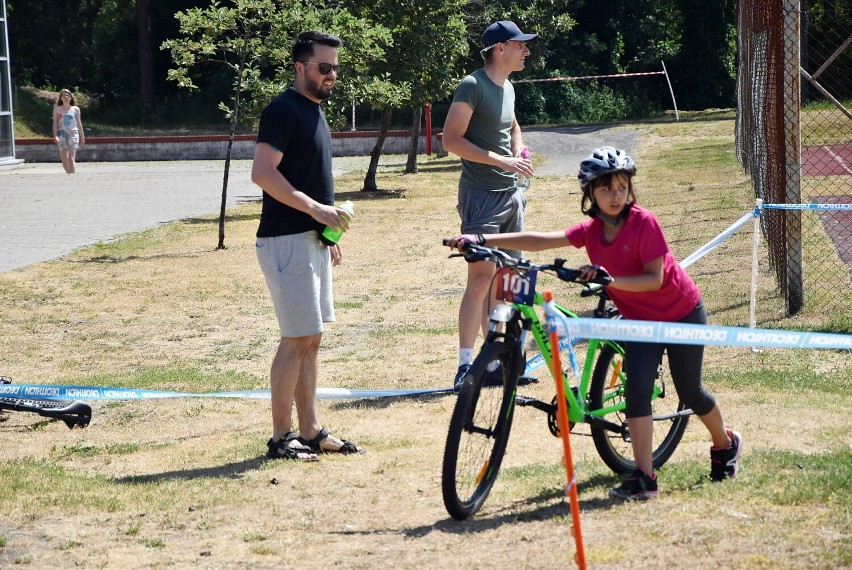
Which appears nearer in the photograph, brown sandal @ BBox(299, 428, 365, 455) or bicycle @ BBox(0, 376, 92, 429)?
brown sandal @ BBox(299, 428, 365, 455)

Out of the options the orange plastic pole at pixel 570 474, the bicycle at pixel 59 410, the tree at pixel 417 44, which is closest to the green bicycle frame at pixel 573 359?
the orange plastic pole at pixel 570 474

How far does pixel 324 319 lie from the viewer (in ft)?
19.7

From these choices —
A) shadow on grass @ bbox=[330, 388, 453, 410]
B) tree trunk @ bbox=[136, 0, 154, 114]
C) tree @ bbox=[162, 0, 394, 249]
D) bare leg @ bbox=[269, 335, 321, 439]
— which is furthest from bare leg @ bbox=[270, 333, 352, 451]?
tree trunk @ bbox=[136, 0, 154, 114]

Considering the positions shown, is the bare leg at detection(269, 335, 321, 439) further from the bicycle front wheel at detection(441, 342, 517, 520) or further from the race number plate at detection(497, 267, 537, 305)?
the race number plate at detection(497, 267, 537, 305)

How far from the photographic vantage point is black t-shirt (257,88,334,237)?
223 inches

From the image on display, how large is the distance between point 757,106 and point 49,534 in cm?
1065

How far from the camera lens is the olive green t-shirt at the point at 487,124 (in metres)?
7.05

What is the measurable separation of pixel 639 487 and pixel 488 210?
8.88 feet

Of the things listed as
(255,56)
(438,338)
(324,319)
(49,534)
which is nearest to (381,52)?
(255,56)

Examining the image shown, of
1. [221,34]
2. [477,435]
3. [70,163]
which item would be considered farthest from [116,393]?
[70,163]

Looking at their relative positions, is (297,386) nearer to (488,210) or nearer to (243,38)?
(488,210)

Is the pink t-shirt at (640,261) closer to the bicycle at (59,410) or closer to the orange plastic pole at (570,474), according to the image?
the orange plastic pole at (570,474)

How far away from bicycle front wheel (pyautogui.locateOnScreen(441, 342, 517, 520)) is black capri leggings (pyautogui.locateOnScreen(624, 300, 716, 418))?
0.50 m

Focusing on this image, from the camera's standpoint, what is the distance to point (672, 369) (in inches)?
195
